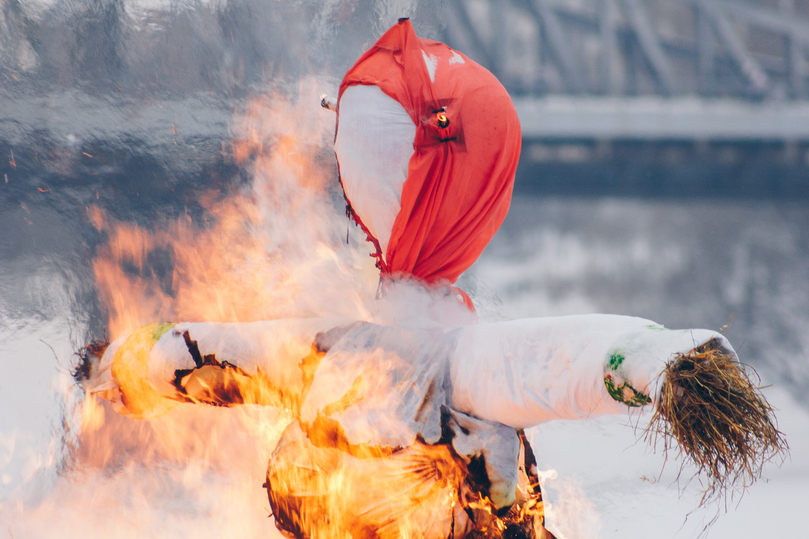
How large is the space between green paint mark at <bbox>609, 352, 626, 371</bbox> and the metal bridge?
90cm

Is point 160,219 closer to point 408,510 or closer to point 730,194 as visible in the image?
point 408,510

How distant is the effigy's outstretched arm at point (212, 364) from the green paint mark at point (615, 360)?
0.34 metres

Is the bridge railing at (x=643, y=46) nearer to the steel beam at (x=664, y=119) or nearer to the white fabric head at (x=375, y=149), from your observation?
the steel beam at (x=664, y=119)

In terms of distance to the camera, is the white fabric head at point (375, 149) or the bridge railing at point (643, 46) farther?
the bridge railing at point (643, 46)

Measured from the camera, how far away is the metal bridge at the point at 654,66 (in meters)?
1.37

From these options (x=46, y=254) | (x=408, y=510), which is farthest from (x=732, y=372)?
(x=46, y=254)

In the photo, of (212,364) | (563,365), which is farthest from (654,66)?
(212,364)

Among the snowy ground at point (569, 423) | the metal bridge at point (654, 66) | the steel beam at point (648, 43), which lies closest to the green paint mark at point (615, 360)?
the snowy ground at point (569, 423)

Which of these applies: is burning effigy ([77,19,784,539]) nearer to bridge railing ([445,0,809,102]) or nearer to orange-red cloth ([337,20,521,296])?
orange-red cloth ([337,20,521,296])

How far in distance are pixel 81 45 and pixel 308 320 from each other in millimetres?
627

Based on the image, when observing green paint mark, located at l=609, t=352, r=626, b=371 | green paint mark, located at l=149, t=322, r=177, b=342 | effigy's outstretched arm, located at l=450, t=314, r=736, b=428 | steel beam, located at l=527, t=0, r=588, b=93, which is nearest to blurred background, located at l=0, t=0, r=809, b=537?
steel beam, located at l=527, t=0, r=588, b=93

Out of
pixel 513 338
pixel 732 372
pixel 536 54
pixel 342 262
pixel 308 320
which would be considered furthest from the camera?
pixel 536 54

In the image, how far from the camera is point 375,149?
27.8 inches

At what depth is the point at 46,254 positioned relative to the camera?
1.04 metres
